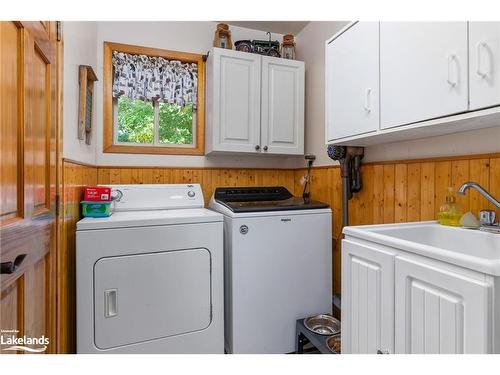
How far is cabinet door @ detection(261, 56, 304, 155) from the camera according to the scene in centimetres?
245

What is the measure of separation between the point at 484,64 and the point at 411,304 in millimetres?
861

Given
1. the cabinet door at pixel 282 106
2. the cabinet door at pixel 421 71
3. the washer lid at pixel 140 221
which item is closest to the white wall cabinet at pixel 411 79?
the cabinet door at pixel 421 71

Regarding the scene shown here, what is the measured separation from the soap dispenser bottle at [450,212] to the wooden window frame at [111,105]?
193cm

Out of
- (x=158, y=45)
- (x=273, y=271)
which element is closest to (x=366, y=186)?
(x=273, y=271)

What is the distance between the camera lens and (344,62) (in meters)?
1.65

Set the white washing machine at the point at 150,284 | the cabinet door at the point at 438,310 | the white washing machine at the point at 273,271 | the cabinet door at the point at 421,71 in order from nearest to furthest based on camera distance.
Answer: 1. the cabinet door at the point at 438,310
2. the cabinet door at the point at 421,71
3. the white washing machine at the point at 150,284
4. the white washing machine at the point at 273,271

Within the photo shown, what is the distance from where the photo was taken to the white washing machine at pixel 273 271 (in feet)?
6.14

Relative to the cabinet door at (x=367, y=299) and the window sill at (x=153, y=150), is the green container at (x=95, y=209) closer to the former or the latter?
the window sill at (x=153, y=150)

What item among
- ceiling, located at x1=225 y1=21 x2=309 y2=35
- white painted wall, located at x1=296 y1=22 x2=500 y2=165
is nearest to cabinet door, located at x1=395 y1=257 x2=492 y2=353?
white painted wall, located at x1=296 y1=22 x2=500 y2=165

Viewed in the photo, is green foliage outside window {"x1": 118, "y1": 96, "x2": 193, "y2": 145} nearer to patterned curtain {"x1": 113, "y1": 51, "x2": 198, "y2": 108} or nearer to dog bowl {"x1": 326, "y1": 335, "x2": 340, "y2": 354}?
patterned curtain {"x1": 113, "y1": 51, "x2": 198, "y2": 108}

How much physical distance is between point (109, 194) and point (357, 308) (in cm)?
159

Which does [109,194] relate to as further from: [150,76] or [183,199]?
[150,76]
